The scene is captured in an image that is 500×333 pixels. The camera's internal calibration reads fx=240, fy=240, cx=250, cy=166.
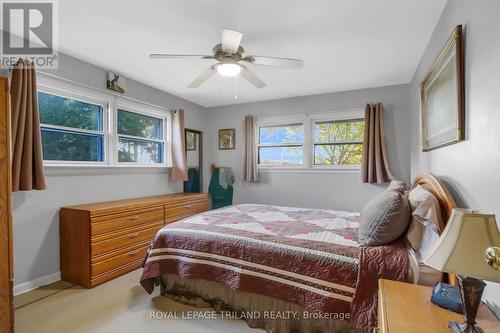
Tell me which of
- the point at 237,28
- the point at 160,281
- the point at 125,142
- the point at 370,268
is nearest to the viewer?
the point at 370,268

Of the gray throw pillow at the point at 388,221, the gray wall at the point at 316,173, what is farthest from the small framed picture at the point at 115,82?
the gray throw pillow at the point at 388,221

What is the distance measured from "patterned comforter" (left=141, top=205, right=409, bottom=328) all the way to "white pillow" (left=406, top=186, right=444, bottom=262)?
99 millimetres

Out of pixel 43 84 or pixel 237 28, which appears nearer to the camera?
pixel 237 28

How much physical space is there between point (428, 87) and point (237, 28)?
5.85 ft

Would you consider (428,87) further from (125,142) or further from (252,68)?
(125,142)

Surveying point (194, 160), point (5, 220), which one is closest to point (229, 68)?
point (5, 220)

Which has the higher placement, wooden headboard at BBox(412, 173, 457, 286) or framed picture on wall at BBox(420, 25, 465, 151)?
framed picture on wall at BBox(420, 25, 465, 151)

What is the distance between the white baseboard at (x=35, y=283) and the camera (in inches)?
89.0

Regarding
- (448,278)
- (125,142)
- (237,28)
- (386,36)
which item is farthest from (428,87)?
(125,142)

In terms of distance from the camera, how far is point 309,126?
403cm

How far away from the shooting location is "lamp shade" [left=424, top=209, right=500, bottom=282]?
2.36 feet

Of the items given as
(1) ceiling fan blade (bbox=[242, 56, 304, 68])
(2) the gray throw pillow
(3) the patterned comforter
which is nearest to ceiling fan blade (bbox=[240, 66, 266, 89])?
(1) ceiling fan blade (bbox=[242, 56, 304, 68])

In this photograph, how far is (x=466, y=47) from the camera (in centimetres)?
138

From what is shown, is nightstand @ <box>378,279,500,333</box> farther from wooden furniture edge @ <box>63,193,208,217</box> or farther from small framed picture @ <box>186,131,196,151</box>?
small framed picture @ <box>186,131,196,151</box>
